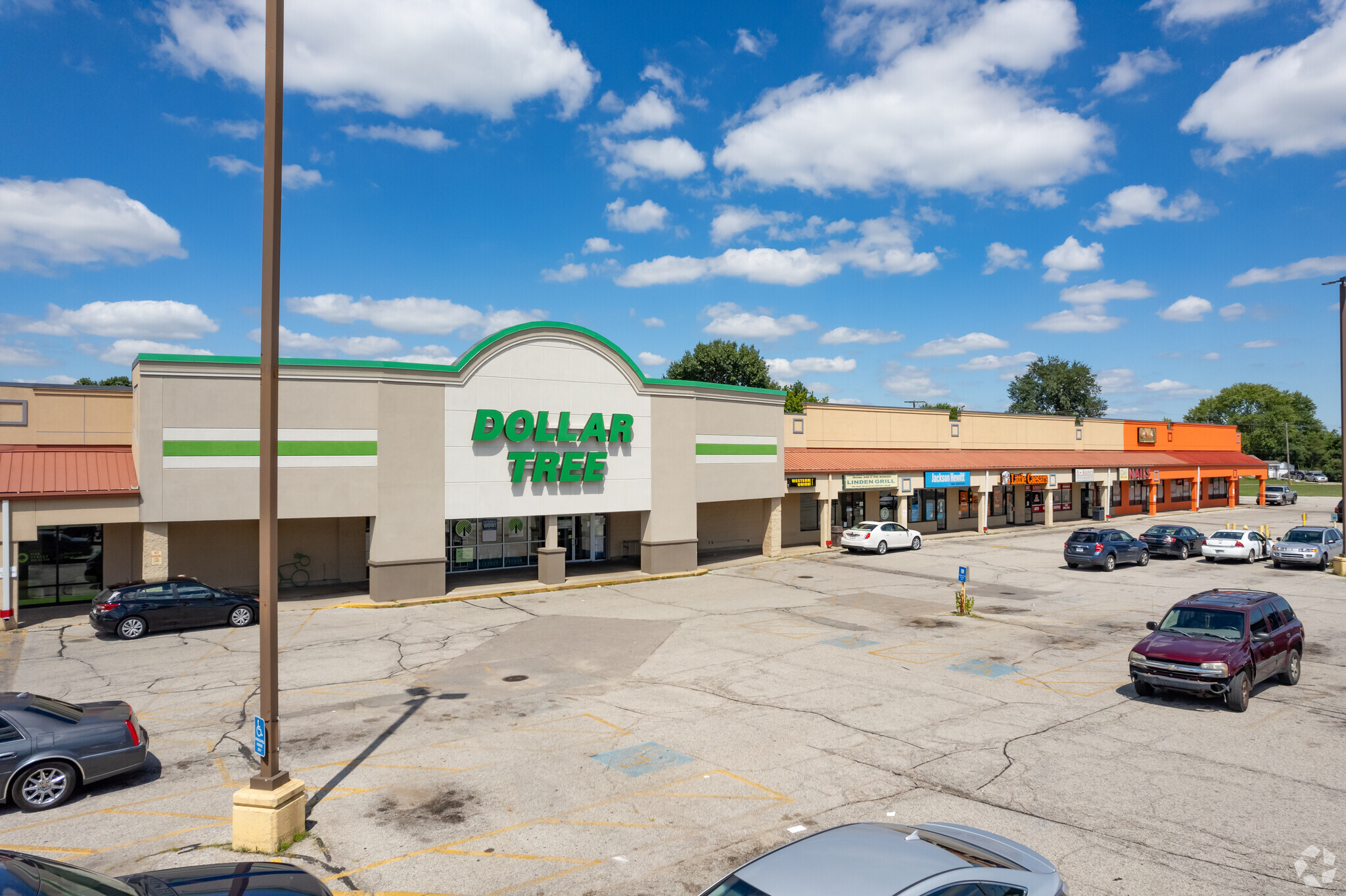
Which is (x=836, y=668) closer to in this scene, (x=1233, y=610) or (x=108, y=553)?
(x=1233, y=610)

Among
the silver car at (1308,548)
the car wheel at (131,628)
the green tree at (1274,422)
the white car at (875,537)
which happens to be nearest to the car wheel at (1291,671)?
the silver car at (1308,548)

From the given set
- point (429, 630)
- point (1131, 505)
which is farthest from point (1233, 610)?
point (1131, 505)

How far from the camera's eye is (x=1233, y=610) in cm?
1470

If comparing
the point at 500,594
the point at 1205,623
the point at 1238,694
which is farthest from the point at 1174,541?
the point at 500,594

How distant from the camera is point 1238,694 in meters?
13.6

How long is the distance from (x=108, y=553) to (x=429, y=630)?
12.1m

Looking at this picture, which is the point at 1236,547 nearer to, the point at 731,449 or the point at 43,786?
the point at 731,449

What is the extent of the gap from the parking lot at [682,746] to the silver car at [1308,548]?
1034 cm

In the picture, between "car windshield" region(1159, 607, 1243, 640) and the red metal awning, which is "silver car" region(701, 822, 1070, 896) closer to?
"car windshield" region(1159, 607, 1243, 640)

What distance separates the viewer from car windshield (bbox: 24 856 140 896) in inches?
196

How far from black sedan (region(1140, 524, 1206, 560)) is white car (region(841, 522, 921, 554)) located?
10.6 meters

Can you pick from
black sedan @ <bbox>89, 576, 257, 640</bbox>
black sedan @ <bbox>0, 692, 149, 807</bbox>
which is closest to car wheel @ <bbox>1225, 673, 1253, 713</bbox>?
black sedan @ <bbox>0, 692, 149, 807</bbox>

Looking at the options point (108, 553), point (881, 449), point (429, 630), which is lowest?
point (429, 630)

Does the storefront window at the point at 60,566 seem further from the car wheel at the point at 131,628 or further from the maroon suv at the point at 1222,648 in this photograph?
the maroon suv at the point at 1222,648
